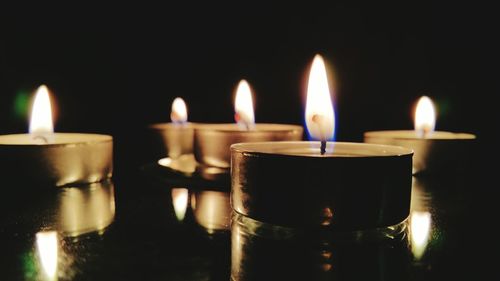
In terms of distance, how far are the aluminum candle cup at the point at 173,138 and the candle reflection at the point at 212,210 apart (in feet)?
1.80

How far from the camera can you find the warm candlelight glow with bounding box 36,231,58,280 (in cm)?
49

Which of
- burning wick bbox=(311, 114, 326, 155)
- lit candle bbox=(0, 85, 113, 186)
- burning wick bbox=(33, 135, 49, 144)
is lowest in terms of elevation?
lit candle bbox=(0, 85, 113, 186)

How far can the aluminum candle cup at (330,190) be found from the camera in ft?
1.89

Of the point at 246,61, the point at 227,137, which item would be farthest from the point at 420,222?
the point at 246,61

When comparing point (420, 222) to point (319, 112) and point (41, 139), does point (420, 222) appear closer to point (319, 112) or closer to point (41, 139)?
A: point (319, 112)

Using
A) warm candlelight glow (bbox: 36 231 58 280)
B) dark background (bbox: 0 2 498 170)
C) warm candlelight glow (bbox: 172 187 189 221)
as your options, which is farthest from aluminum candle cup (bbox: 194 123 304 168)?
Answer: dark background (bbox: 0 2 498 170)

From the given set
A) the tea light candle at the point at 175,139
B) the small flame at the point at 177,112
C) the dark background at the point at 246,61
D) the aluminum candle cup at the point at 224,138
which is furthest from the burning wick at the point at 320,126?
the dark background at the point at 246,61

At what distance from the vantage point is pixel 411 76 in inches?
76.7

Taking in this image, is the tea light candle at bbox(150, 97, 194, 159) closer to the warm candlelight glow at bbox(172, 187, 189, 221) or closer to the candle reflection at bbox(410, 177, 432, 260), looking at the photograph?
the warm candlelight glow at bbox(172, 187, 189, 221)

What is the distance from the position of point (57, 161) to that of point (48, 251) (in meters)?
0.42

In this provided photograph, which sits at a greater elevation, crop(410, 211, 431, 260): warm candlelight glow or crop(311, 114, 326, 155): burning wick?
crop(311, 114, 326, 155): burning wick

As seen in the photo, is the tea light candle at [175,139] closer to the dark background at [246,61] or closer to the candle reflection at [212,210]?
the dark background at [246,61]

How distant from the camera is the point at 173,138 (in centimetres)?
146

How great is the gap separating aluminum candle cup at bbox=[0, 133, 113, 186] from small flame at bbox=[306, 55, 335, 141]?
0.49 m
